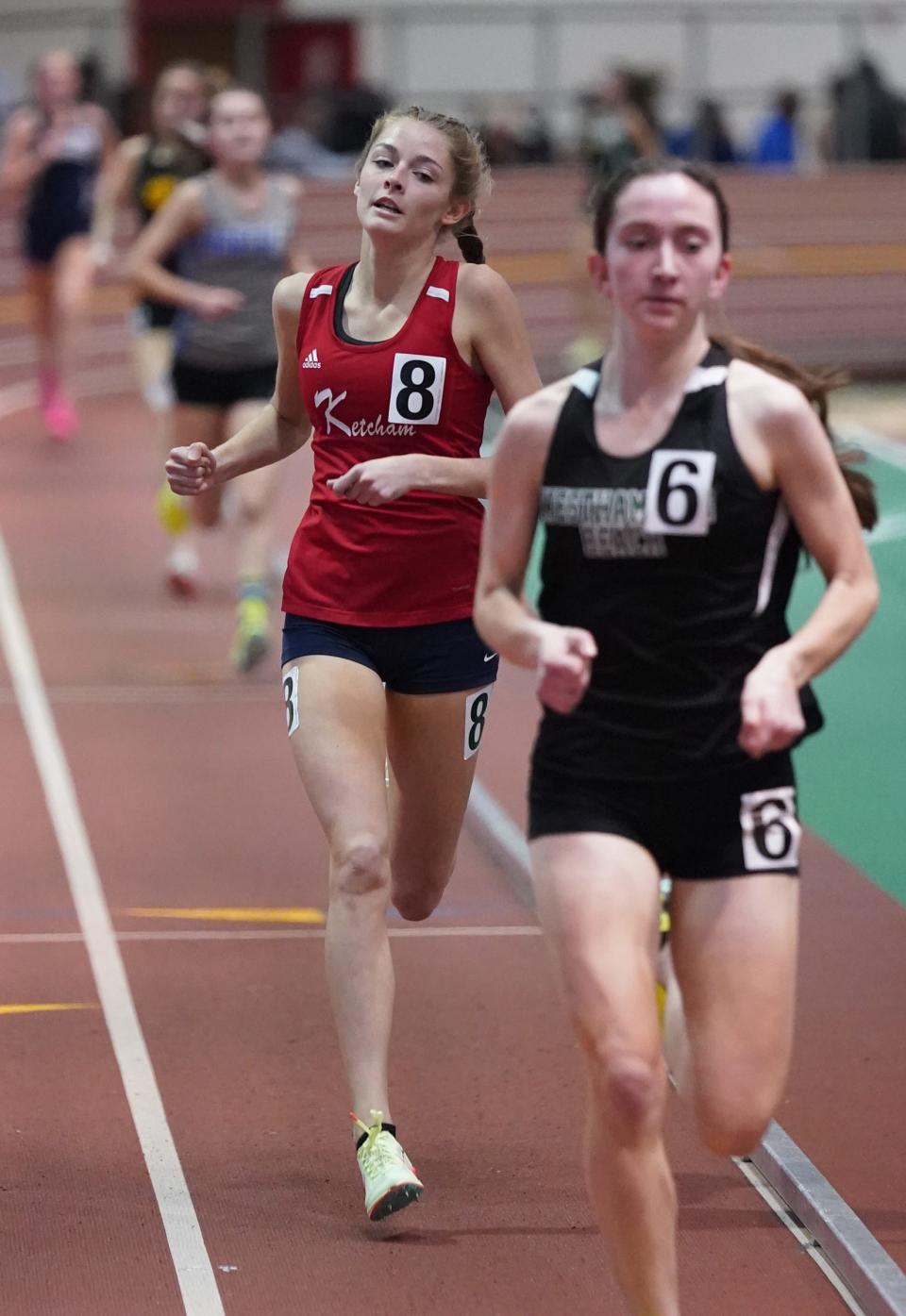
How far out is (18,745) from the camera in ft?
29.5

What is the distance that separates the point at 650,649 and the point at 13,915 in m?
3.71

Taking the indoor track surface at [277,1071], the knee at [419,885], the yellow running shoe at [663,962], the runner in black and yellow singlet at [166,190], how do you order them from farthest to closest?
the runner in black and yellow singlet at [166,190], the knee at [419,885], the indoor track surface at [277,1071], the yellow running shoe at [663,962]

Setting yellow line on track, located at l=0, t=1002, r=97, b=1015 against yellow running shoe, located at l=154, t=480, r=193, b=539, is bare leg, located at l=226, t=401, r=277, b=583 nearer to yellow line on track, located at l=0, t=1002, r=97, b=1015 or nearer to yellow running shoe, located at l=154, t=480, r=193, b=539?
yellow running shoe, located at l=154, t=480, r=193, b=539

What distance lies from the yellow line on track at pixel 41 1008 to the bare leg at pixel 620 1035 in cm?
266

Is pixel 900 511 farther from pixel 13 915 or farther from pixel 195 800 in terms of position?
pixel 13 915

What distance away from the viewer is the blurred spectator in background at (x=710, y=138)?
1013 inches

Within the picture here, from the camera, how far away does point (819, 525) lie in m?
3.62

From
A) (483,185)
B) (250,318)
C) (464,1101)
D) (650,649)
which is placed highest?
(483,185)

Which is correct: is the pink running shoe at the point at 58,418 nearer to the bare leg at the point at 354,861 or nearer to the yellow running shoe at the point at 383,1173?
the bare leg at the point at 354,861

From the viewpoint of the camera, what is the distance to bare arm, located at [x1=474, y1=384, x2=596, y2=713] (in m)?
3.62

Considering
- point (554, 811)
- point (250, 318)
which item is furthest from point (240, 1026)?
point (250, 318)

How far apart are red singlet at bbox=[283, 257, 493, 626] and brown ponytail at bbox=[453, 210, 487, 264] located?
0.13m

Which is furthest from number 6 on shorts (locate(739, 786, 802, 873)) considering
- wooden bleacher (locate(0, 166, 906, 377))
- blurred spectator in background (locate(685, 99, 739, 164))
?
blurred spectator in background (locate(685, 99, 739, 164))

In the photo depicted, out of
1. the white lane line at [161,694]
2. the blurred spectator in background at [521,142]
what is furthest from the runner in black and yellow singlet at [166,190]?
the blurred spectator in background at [521,142]
